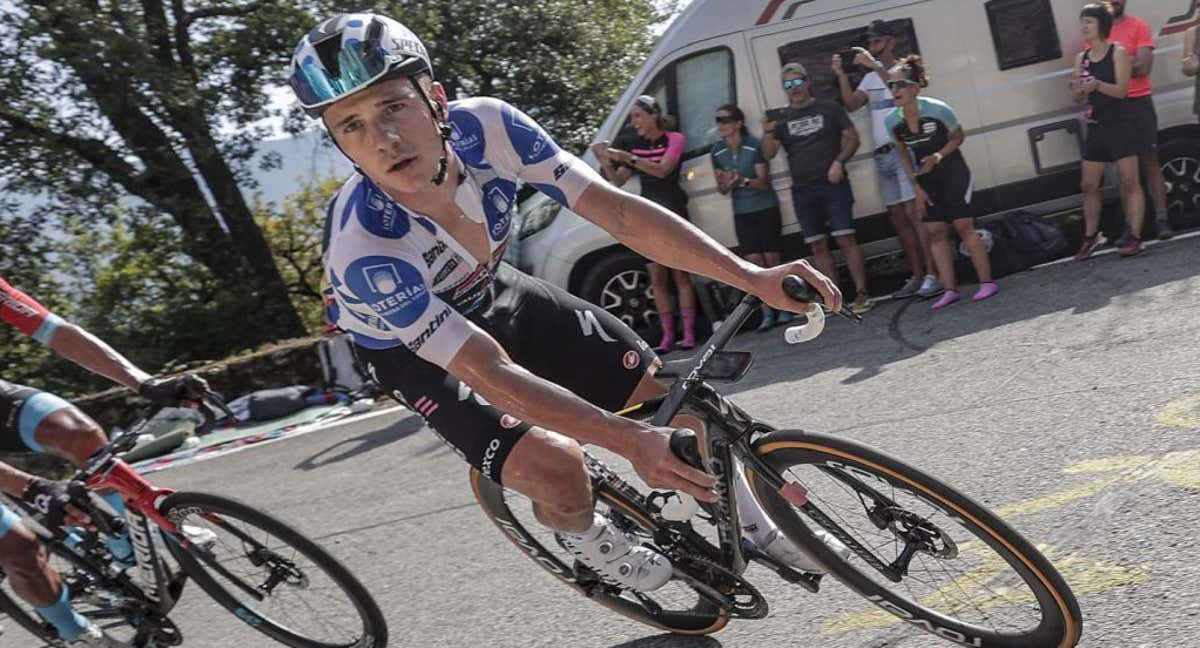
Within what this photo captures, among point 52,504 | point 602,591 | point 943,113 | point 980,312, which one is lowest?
point 980,312

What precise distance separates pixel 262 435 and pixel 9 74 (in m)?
5.90

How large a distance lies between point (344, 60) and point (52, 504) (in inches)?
81.4

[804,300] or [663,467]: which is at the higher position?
[804,300]

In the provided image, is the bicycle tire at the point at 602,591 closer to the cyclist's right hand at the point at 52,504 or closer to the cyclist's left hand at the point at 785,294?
the cyclist's left hand at the point at 785,294

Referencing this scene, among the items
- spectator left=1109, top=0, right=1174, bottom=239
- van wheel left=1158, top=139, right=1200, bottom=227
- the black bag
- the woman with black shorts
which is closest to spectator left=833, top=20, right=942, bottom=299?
the black bag

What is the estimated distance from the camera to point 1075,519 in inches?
167

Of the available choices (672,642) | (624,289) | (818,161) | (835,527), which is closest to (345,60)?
(835,527)

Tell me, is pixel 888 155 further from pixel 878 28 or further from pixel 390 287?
pixel 390 287

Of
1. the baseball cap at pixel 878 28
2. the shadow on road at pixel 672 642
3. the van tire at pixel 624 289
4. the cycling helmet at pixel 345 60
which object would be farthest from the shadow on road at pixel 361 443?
the cycling helmet at pixel 345 60

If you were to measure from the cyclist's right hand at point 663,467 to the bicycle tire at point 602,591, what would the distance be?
1060 mm

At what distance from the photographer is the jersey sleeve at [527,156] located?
3775mm

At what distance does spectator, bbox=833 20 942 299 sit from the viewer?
30.1ft

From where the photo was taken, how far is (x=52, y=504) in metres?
4.36

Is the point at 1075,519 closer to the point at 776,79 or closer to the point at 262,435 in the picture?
the point at 776,79
